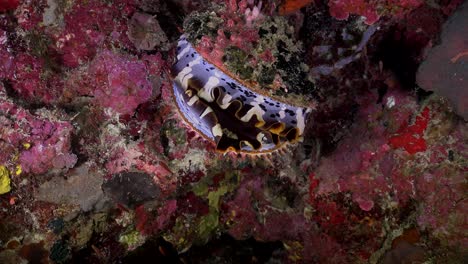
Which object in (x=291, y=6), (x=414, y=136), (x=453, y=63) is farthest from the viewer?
(x=414, y=136)

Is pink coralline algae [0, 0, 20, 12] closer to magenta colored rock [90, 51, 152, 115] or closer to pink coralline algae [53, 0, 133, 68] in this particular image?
pink coralline algae [53, 0, 133, 68]

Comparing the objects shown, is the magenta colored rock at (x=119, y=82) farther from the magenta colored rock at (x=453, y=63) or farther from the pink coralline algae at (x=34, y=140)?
the magenta colored rock at (x=453, y=63)

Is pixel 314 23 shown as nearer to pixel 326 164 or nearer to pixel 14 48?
pixel 326 164

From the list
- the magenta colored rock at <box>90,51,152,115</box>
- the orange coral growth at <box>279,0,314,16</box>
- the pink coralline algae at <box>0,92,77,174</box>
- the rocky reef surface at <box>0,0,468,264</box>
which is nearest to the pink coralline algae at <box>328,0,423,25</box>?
the rocky reef surface at <box>0,0,468,264</box>

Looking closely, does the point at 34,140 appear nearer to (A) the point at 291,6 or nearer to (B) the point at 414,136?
(A) the point at 291,6

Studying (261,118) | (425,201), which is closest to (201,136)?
(261,118)

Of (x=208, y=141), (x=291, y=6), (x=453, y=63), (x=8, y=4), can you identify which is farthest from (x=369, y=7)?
(x=8, y=4)
